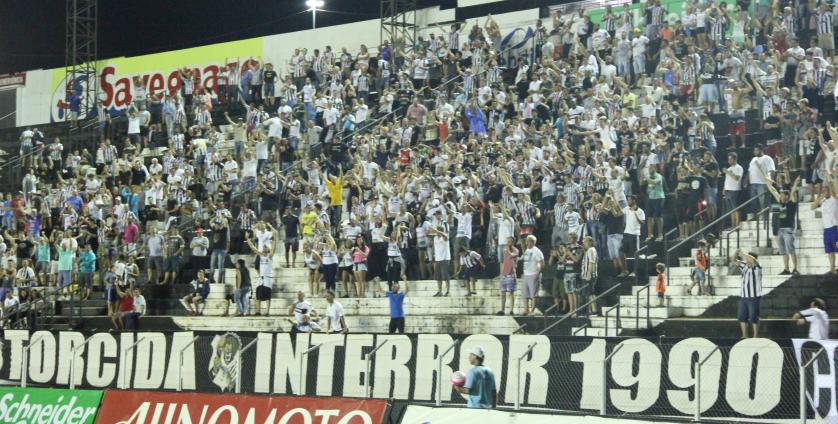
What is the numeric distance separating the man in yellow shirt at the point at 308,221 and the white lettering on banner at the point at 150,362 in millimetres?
7552

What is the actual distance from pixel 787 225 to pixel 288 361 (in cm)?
Answer: 932

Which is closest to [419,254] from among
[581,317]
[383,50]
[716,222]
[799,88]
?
[581,317]

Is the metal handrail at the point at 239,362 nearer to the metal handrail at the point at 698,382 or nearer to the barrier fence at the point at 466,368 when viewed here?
the barrier fence at the point at 466,368

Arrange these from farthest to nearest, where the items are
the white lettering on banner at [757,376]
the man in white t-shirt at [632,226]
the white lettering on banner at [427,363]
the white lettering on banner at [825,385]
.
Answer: the man in white t-shirt at [632,226] → the white lettering on banner at [427,363] → the white lettering on banner at [757,376] → the white lettering on banner at [825,385]

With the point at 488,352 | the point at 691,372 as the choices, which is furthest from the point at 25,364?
the point at 691,372

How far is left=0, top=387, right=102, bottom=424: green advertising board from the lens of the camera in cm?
1823

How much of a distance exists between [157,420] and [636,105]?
14470mm

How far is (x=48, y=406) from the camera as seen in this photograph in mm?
18734

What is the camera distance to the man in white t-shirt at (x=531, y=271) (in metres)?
23.5

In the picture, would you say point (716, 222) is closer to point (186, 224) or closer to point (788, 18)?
point (788, 18)

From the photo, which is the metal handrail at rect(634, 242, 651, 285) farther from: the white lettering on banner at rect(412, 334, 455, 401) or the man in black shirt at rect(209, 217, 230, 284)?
the man in black shirt at rect(209, 217, 230, 284)

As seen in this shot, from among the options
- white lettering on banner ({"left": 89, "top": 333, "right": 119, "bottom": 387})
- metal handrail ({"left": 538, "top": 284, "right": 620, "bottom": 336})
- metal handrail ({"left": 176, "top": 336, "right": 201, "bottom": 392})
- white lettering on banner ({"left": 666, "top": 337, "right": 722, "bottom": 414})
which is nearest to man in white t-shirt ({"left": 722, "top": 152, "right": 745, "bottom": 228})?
metal handrail ({"left": 538, "top": 284, "right": 620, "bottom": 336})

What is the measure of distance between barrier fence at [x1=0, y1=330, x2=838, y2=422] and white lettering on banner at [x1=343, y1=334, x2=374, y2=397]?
0.05 feet

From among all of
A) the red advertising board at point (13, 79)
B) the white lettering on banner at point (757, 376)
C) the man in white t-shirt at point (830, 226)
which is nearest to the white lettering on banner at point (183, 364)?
the white lettering on banner at point (757, 376)
